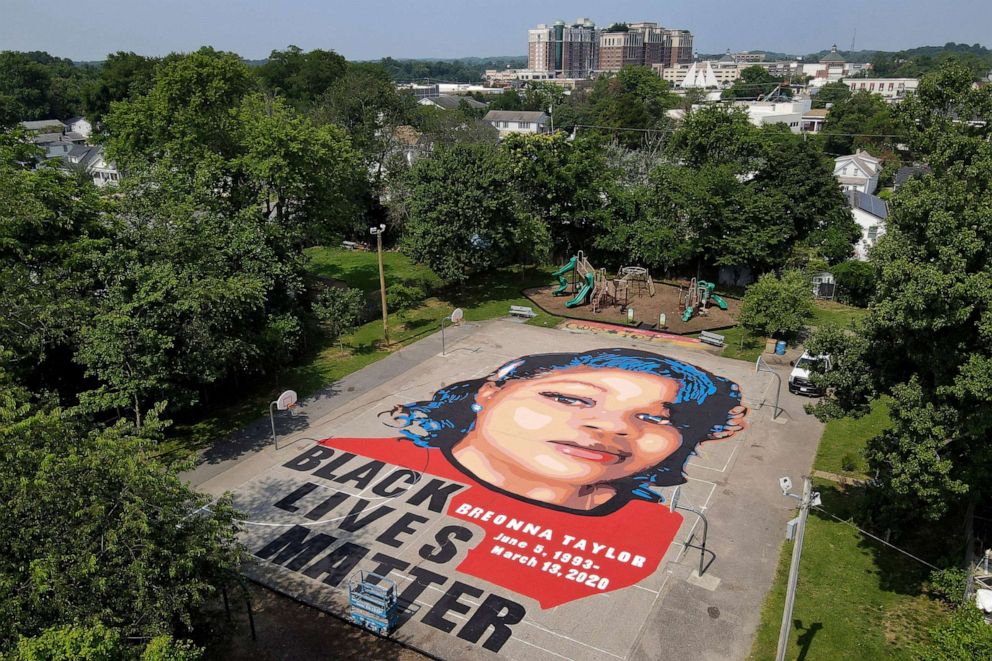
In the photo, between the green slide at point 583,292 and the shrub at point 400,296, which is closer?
the shrub at point 400,296

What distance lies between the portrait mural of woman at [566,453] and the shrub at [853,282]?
17.2 m

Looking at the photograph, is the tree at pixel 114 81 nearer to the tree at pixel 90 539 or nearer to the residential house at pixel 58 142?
the residential house at pixel 58 142

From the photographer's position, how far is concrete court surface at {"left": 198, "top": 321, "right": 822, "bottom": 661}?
56.4 ft

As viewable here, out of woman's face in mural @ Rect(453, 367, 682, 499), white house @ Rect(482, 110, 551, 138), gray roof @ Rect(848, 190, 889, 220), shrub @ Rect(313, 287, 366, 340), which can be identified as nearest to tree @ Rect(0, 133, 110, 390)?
shrub @ Rect(313, 287, 366, 340)

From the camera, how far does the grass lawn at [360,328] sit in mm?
28469

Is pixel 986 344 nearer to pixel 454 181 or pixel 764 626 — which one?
pixel 764 626

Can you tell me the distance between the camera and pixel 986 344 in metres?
16.1

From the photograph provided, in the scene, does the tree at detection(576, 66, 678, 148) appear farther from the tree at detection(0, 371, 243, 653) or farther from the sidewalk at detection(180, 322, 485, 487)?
the tree at detection(0, 371, 243, 653)

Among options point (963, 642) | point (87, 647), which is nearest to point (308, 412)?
point (87, 647)

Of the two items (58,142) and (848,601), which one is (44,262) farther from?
(58,142)

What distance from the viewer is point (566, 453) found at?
25.7 meters

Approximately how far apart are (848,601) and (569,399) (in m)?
14.1

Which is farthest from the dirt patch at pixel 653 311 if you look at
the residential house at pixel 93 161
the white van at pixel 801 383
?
the residential house at pixel 93 161

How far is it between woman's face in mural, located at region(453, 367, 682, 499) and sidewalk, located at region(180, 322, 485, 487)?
571 cm
